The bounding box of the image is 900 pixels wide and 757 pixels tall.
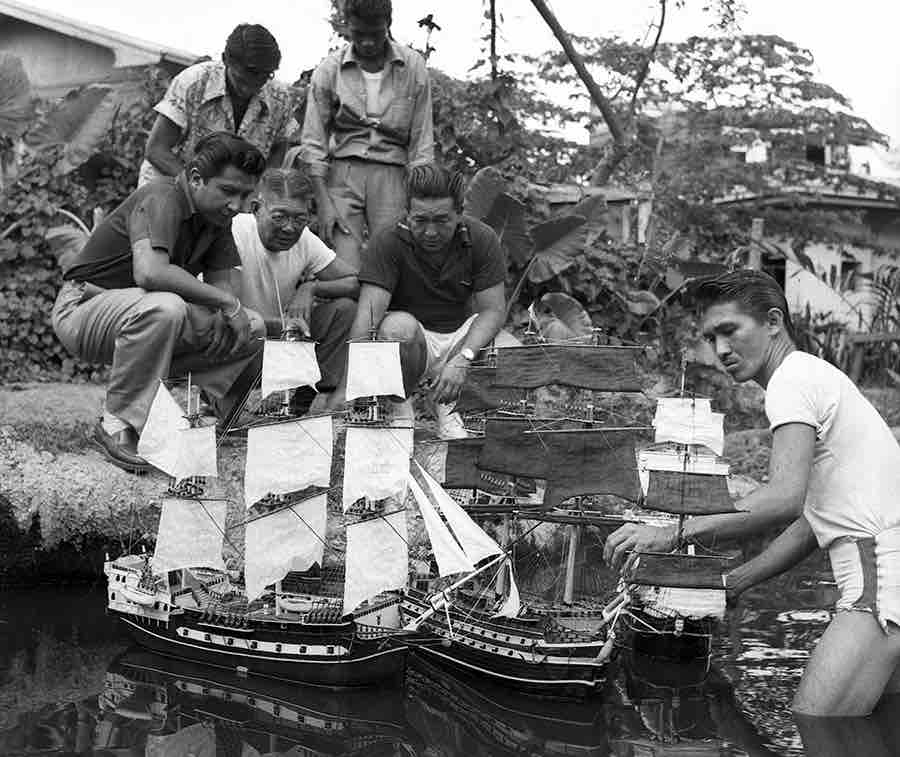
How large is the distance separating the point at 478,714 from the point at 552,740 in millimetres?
447

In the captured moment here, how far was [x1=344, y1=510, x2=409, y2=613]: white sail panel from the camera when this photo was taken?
5715 millimetres

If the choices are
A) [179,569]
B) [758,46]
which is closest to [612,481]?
[179,569]

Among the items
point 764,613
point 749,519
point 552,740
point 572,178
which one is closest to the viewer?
point 749,519

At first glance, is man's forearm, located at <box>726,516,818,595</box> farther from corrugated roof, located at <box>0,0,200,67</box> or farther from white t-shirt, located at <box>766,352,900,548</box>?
corrugated roof, located at <box>0,0,200,67</box>

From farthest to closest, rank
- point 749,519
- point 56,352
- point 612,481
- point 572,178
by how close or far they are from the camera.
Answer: point 572,178, point 56,352, point 612,481, point 749,519

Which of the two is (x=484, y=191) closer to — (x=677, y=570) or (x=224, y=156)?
(x=224, y=156)

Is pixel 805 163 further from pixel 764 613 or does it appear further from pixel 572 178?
pixel 764 613

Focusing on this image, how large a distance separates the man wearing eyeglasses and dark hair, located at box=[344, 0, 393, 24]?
0.63 m

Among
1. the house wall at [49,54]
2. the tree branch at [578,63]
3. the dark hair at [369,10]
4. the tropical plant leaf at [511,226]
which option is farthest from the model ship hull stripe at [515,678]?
the house wall at [49,54]

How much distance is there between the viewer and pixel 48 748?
16.4ft

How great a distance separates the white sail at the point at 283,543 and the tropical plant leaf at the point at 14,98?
27.7ft

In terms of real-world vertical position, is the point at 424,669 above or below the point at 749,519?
below

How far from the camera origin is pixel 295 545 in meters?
6.11

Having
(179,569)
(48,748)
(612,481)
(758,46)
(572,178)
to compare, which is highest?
(758,46)
